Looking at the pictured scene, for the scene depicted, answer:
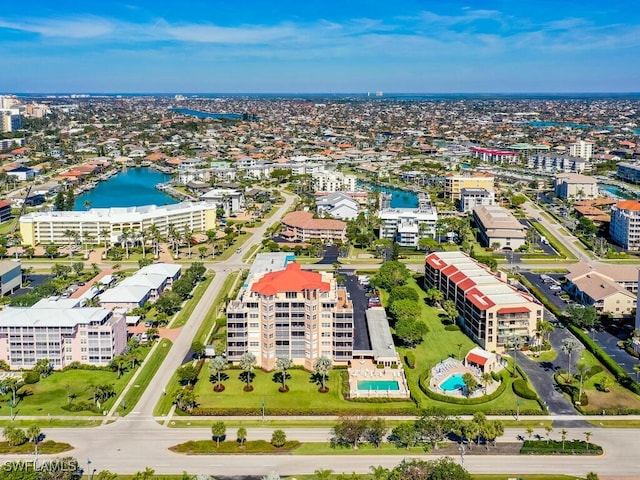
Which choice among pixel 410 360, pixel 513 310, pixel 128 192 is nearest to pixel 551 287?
pixel 513 310

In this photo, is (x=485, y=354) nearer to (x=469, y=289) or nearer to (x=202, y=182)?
(x=469, y=289)

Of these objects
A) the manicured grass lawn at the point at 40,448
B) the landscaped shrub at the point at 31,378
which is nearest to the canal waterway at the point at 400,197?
the landscaped shrub at the point at 31,378

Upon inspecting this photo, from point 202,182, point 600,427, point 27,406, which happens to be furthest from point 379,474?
point 202,182

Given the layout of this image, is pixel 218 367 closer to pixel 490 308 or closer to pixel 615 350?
pixel 490 308

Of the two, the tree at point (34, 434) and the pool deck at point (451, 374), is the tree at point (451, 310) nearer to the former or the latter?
the pool deck at point (451, 374)

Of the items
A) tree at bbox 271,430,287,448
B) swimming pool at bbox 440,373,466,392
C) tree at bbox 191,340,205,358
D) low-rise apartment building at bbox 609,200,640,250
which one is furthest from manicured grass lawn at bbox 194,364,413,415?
low-rise apartment building at bbox 609,200,640,250
